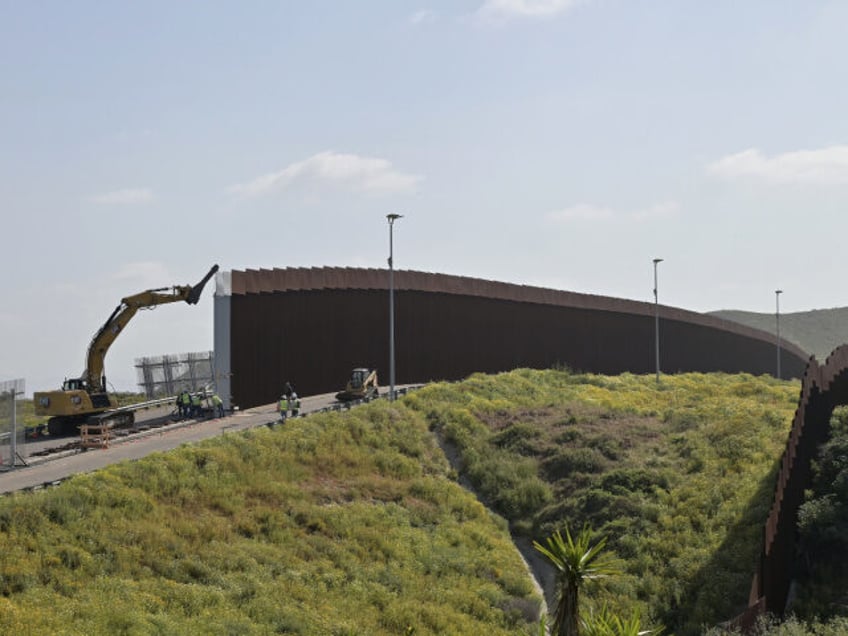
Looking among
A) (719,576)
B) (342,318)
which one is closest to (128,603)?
(719,576)


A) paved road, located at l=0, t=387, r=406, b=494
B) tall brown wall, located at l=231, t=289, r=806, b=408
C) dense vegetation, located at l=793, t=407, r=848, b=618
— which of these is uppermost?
tall brown wall, located at l=231, t=289, r=806, b=408

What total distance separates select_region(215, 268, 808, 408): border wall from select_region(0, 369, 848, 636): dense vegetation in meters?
7.45

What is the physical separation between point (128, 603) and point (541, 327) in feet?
167

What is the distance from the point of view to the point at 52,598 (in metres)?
18.6

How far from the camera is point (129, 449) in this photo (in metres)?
32.6

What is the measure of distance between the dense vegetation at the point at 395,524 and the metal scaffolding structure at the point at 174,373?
9.64 m

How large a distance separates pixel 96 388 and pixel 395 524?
1713 cm

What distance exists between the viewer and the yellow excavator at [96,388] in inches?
1508

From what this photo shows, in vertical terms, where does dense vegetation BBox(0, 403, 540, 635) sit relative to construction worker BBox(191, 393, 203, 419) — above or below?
below

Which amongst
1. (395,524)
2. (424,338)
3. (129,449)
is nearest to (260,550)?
(395,524)

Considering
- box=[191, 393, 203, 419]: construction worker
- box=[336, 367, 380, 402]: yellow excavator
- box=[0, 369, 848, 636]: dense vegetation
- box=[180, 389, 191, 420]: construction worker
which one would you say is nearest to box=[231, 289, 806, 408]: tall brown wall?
box=[191, 393, 203, 419]: construction worker

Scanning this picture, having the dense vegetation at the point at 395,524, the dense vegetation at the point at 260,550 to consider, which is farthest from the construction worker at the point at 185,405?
the dense vegetation at the point at 260,550

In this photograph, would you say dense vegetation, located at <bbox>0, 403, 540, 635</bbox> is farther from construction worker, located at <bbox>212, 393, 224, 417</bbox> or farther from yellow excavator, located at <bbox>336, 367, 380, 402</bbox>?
yellow excavator, located at <bbox>336, 367, 380, 402</bbox>

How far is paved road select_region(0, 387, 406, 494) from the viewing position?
27.8 m
